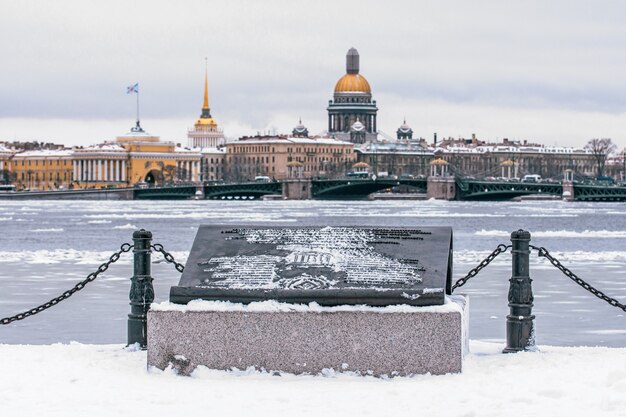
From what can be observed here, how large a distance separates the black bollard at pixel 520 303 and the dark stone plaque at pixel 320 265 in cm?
43

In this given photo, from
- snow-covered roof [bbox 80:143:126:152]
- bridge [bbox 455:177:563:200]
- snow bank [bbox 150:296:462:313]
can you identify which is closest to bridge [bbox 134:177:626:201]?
bridge [bbox 455:177:563:200]

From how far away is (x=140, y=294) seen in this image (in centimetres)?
1002

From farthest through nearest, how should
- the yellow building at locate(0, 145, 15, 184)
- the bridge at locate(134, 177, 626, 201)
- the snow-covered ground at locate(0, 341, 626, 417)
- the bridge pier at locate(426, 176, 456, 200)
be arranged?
→ the yellow building at locate(0, 145, 15, 184)
the bridge pier at locate(426, 176, 456, 200)
the bridge at locate(134, 177, 626, 201)
the snow-covered ground at locate(0, 341, 626, 417)

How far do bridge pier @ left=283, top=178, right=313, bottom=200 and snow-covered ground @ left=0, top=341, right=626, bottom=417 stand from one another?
379 ft

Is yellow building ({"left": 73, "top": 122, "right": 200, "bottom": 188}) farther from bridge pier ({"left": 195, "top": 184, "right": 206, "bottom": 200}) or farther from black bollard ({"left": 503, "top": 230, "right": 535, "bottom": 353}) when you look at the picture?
black bollard ({"left": 503, "top": 230, "right": 535, "bottom": 353})

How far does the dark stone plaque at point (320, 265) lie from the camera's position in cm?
902

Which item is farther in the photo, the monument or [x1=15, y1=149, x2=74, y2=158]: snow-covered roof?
[x1=15, y1=149, x2=74, y2=158]: snow-covered roof

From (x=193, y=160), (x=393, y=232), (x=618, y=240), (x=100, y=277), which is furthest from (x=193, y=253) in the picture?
(x=193, y=160)

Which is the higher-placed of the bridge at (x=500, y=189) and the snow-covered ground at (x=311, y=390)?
the snow-covered ground at (x=311, y=390)

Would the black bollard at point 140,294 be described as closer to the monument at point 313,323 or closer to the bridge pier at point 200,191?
the monument at point 313,323

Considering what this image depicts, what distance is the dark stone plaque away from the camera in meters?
9.02

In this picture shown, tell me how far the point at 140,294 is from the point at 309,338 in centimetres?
156

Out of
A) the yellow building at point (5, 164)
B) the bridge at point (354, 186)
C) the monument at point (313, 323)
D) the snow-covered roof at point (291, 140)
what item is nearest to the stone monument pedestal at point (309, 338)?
the monument at point (313, 323)

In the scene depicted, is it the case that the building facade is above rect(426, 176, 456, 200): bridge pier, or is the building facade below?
above
